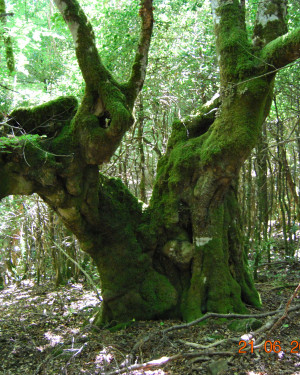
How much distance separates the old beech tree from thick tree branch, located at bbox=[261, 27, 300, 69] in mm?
13

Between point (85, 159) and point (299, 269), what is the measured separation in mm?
5789

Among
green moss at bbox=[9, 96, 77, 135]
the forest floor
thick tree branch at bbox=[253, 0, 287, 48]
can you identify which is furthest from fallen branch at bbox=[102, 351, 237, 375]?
thick tree branch at bbox=[253, 0, 287, 48]

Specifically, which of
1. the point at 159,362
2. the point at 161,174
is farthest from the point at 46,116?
the point at 159,362

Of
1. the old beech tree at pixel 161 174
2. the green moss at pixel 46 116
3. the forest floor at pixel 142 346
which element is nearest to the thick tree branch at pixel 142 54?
the old beech tree at pixel 161 174

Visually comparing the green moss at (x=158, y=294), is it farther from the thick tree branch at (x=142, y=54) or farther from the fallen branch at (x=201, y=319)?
the thick tree branch at (x=142, y=54)

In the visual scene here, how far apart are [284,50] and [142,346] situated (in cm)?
414

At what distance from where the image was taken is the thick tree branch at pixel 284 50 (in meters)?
3.83

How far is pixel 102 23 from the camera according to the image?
321 inches

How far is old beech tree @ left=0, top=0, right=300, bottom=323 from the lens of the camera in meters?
4.32

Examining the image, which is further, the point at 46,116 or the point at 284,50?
the point at 46,116

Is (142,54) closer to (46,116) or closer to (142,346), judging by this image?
(46,116)

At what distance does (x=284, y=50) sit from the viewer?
13.0 ft

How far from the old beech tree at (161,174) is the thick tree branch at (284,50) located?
1 cm

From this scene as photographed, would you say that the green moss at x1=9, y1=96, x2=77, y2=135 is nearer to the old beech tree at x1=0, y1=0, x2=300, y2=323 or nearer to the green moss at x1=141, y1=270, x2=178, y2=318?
the old beech tree at x1=0, y1=0, x2=300, y2=323
